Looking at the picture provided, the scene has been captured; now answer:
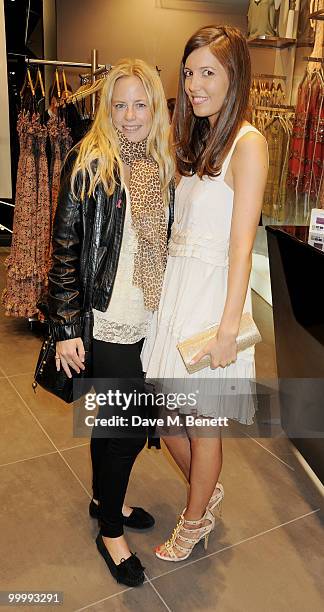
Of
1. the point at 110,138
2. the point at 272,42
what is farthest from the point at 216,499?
the point at 272,42

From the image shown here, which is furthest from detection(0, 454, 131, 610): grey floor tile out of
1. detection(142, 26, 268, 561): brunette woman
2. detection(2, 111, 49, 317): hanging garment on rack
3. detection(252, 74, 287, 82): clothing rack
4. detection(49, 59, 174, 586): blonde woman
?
detection(252, 74, 287, 82): clothing rack

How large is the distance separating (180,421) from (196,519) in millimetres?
340

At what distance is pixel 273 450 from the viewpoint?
238 cm

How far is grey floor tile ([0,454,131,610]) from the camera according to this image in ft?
5.26

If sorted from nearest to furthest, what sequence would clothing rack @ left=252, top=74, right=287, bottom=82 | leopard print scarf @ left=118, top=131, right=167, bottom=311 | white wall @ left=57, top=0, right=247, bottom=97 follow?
1. leopard print scarf @ left=118, top=131, right=167, bottom=311
2. clothing rack @ left=252, top=74, right=287, bottom=82
3. white wall @ left=57, top=0, right=247, bottom=97

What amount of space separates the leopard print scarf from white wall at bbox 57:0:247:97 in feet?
15.3

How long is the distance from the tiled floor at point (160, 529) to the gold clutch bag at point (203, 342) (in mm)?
735

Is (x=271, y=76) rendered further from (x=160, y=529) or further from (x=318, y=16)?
(x=160, y=529)

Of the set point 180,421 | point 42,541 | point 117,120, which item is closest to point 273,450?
point 180,421

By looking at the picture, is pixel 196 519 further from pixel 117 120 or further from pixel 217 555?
pixel 117 120

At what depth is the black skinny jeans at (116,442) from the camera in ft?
4.80

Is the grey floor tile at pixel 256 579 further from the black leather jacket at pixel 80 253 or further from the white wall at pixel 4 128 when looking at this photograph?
the white wall at pixel 4 128

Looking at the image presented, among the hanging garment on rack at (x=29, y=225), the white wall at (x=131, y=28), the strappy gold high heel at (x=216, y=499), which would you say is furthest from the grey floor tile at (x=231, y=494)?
the white wall at (x=131, y=28)

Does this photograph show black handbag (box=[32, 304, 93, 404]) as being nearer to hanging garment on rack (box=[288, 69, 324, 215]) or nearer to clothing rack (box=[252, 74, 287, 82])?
hanging garment on rack (box=[288, 69, 324, 215])
